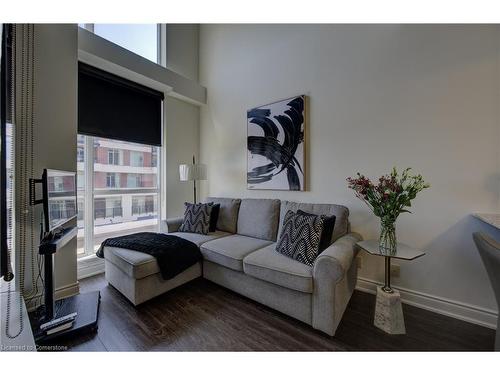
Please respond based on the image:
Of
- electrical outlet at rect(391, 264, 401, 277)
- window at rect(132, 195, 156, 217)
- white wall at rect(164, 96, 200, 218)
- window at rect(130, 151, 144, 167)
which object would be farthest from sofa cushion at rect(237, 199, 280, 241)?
window at rect(130, 151, 144, 167)

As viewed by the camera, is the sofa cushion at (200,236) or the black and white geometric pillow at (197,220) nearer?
the sofa cushion at (200,236)

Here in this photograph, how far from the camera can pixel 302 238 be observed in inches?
69.9

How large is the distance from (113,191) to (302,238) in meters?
2.58

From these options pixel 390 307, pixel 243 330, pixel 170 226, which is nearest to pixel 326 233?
pixel 390 307

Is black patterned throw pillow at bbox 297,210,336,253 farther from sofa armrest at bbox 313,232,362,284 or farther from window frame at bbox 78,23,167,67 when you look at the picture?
window frame at bbox 78,23,167,67

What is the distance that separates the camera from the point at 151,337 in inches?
58.1

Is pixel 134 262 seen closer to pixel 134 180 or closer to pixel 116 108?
pixel 134 180

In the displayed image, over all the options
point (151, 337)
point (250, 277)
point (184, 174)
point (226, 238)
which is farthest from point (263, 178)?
point (151, 337)

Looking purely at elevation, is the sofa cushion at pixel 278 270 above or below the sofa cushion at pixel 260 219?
below

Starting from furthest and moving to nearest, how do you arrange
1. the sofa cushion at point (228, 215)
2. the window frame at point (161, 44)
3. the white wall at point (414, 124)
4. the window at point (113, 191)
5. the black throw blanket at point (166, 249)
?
the window frame at point (161, 44) < the sofa cushion at point (228, 215) < the window at point (113, 191) < the black throw blanket at point (166, 249) < the white wall at point (414, 124)

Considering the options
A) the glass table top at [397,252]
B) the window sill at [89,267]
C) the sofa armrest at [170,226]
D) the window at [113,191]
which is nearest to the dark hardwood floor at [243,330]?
the glass table top at [397,252]

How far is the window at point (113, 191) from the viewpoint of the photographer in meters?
2.60

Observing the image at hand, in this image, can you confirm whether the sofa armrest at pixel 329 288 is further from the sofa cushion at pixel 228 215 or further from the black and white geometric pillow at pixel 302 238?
the sofa cushion at pixel 228 215

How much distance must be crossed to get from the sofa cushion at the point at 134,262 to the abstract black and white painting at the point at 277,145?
1.62 meters
